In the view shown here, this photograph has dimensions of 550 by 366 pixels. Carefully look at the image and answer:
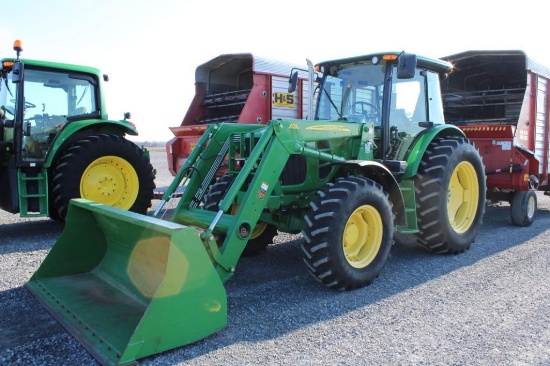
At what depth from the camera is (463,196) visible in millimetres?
6172

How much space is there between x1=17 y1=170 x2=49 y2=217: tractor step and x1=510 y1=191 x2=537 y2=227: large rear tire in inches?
278

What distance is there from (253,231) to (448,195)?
239 cm

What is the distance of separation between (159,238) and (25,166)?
3846 mm

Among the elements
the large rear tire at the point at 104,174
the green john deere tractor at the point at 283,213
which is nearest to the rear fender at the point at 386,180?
the green john deere tractor at the point at 283,213

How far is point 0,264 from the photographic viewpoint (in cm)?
524

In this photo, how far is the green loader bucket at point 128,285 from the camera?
3023mm

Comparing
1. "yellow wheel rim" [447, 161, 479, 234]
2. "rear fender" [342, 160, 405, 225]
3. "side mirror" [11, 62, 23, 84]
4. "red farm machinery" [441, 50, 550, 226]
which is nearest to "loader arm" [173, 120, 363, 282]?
"rear fender" [342, 160, 405, 225]

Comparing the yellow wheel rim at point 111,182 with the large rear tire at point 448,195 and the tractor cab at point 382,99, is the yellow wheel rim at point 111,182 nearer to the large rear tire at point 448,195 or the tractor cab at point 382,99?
the tractor cab at point 382,99

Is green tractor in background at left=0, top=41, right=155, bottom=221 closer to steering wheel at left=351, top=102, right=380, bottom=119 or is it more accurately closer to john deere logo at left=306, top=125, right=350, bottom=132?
steering wheel at left=351, top=102, right=380, bottom=119

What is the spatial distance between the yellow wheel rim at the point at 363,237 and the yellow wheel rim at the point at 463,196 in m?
1.88

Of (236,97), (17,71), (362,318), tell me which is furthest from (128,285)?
(236,97)

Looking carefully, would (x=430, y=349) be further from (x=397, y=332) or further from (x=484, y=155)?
(x=484, y=155)

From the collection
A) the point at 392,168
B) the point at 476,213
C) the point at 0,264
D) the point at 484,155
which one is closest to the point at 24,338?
the point at 0,264

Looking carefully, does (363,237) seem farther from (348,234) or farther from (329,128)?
(329,128)
